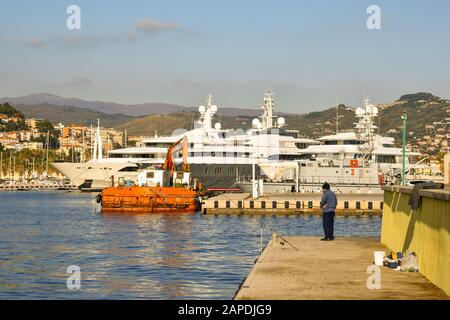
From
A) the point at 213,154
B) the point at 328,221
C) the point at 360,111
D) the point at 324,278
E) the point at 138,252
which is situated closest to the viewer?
the point at 324,278

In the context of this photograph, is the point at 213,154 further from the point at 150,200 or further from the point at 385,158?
the point at 150,200

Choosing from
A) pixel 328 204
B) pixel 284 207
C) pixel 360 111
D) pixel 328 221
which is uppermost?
pixel 360 111

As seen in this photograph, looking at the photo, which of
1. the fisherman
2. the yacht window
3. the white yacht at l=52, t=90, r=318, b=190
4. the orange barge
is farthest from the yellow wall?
the yacht window

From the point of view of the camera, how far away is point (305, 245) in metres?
26.8

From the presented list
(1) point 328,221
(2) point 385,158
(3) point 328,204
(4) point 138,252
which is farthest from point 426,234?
(2) point 385,158

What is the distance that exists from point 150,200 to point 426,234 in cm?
4796

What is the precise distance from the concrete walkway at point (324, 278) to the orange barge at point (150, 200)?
1597 inches

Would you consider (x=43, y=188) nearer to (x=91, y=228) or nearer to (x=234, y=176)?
(x=234, y=176)

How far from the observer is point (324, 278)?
62.8 ft

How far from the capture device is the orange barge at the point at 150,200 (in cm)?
6644

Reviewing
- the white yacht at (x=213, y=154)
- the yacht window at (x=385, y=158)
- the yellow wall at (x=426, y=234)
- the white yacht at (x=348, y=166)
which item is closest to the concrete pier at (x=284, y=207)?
the white yacht at (x=348, y=166)

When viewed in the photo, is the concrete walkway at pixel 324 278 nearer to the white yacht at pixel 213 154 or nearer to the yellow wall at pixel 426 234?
the yellow wall at pixel 426 234

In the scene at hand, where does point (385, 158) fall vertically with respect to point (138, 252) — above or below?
above
